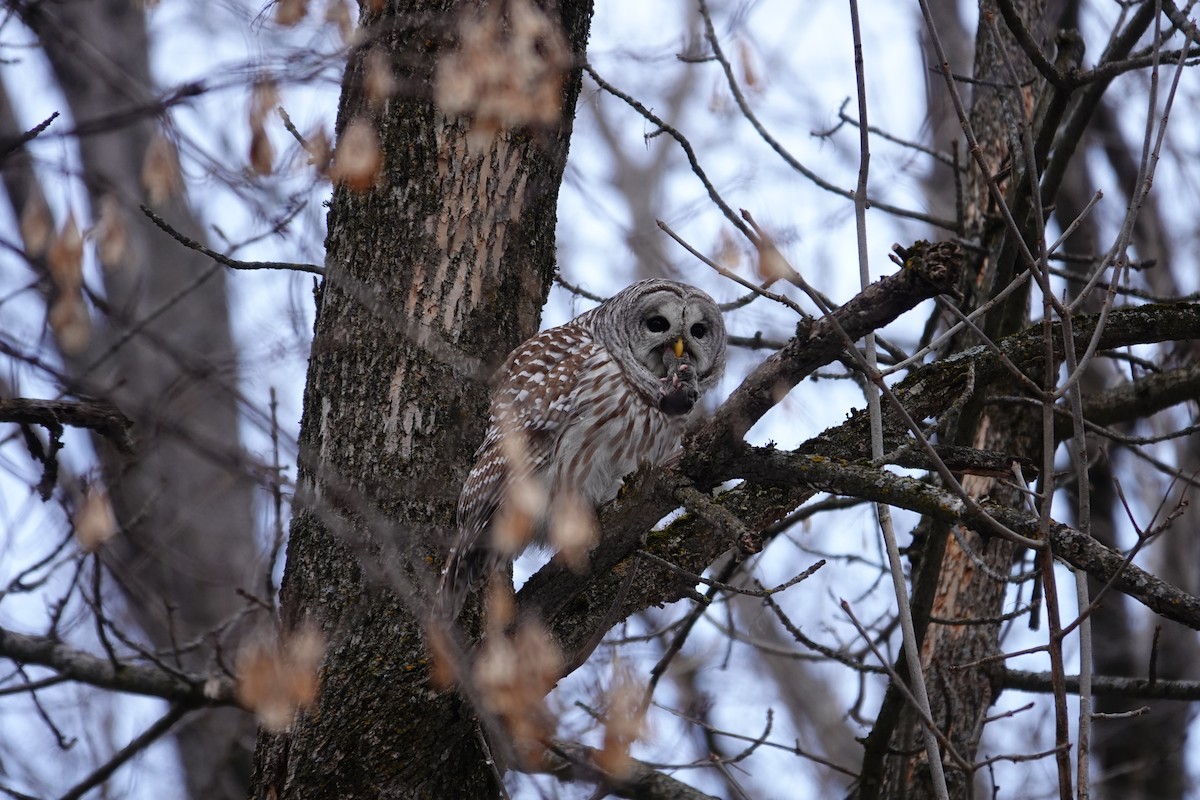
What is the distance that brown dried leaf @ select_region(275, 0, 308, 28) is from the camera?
331 cm

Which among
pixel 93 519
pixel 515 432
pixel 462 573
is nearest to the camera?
pixel 93 519

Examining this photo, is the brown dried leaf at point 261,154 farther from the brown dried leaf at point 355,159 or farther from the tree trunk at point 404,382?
the tree trunk at point 404,382

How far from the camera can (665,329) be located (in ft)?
17.4

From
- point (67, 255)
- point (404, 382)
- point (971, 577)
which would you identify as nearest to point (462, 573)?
point (404, 382)

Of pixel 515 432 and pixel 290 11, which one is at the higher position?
pixel 290 11

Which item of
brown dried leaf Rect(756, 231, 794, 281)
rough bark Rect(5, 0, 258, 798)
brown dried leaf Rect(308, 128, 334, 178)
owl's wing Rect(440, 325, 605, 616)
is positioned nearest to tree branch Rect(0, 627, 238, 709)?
rough bark Rect(5, 0, 258, 798)

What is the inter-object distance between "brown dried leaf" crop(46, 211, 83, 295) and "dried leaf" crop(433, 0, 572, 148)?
1.06 meters

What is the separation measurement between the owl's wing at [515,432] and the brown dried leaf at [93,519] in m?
1.03

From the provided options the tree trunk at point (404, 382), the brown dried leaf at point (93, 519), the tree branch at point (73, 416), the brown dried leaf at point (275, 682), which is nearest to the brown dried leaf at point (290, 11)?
the tree trunk at point (404, 382)

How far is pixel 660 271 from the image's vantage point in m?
6.44

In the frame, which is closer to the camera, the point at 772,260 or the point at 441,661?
the point at 772,260

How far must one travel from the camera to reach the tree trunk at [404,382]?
343cm

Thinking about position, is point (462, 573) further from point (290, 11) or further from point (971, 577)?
point (971, 577)

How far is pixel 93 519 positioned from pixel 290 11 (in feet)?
5.09
